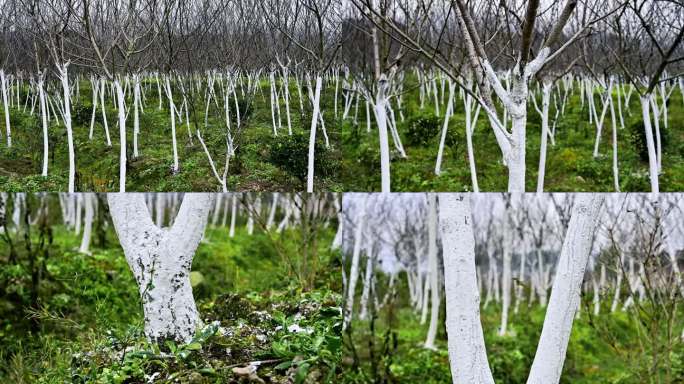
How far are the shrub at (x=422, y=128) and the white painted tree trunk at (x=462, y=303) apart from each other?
860mm

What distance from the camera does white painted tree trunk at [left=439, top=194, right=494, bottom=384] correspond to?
2.38 m

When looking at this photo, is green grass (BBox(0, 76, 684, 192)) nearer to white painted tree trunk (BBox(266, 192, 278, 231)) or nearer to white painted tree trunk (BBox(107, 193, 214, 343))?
white painted tree trunk (BBox(107, 193, 214, 343))

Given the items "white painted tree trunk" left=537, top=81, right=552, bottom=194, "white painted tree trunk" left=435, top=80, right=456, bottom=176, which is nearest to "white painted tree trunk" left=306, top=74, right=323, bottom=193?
"white painted tree trunk" left=435, top=80, right=456, bottom=176

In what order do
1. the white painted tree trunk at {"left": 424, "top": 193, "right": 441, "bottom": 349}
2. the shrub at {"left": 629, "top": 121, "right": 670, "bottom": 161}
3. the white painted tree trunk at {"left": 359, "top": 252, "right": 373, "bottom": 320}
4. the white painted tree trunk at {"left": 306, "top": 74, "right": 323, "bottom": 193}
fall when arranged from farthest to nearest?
1. the white painted tree trunk at {"left": 424, "top": 193, "right": 441, "bottom": 349}
2. the white painted tree trunk at {"left": 359, "top": 252, "right": 373, "bottom": 320}
3. the shrub at {"left": 629, "top": 121, "right": 670, "bottom": 161}
4. the white painted tree trunk at {"left": 306, "top": 74, "right": 323, "bottom": 193}

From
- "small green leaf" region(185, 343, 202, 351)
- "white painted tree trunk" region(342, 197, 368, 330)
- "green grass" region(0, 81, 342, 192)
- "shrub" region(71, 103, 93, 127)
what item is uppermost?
"shrub" region(71, 103, 93, 127)

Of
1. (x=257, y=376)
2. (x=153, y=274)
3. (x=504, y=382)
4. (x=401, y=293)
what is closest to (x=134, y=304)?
(x=153, y=274)

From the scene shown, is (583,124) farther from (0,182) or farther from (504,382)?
(0,182)

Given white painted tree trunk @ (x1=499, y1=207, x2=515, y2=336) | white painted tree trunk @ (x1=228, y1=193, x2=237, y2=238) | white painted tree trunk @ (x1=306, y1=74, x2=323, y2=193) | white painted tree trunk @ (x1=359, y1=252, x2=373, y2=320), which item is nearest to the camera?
white painted tree trunk @ (x1=306, y1=74, x2=323, y2=193)

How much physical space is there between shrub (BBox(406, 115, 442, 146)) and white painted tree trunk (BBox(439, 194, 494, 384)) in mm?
860

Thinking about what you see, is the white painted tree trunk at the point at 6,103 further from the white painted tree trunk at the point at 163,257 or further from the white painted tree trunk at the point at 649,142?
the white painted tree trunk at the point at 649,142

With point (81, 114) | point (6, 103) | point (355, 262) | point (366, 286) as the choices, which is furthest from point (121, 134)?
point (366, 286)

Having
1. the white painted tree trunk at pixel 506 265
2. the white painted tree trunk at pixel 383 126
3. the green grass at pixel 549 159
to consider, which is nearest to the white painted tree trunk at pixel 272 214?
the green grass at pixel 549 159

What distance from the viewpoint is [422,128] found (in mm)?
3248

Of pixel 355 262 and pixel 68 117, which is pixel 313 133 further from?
pixel 68 117
